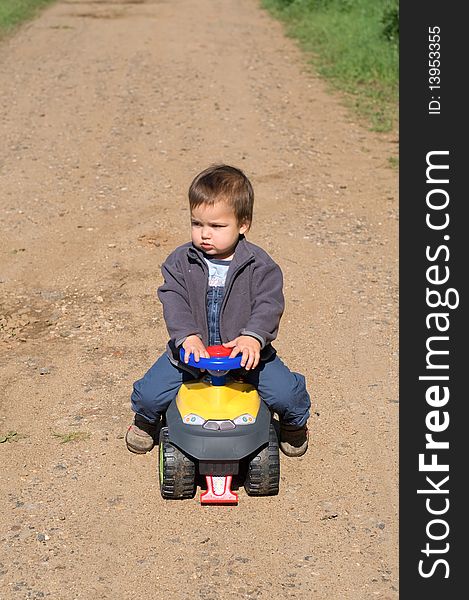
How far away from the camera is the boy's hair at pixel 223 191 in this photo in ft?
13.5

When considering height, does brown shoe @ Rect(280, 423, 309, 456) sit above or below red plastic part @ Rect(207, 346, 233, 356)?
below

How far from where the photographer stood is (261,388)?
14.2 ft

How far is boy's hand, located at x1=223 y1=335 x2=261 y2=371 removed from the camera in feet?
13.0

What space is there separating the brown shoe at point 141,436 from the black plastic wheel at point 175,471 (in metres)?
0.38

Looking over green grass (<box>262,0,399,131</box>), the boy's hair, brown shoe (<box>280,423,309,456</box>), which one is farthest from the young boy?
green grass (<box>262,0,399,131</box>)

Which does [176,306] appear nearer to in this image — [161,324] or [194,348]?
[194,348]

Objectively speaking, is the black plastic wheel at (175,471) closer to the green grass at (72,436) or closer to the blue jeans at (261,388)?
the blue jeans at (261,388)

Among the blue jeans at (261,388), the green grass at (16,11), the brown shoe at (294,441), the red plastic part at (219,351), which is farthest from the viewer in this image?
the green grass at (16,11)

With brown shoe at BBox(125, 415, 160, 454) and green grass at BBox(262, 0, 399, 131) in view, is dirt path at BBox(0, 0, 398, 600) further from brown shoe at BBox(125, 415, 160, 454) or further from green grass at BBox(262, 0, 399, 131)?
green grass at BBox(262, 0, 399, 131)

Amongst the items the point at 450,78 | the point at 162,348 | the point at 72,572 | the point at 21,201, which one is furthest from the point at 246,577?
the point at 450,78

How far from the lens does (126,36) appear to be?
650 inches

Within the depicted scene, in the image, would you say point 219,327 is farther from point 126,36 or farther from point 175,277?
point 126,36

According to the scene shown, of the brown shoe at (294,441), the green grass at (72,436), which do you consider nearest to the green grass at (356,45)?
the brown shoe at (294,441)

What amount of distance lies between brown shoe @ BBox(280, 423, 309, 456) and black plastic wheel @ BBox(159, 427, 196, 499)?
0.57m
